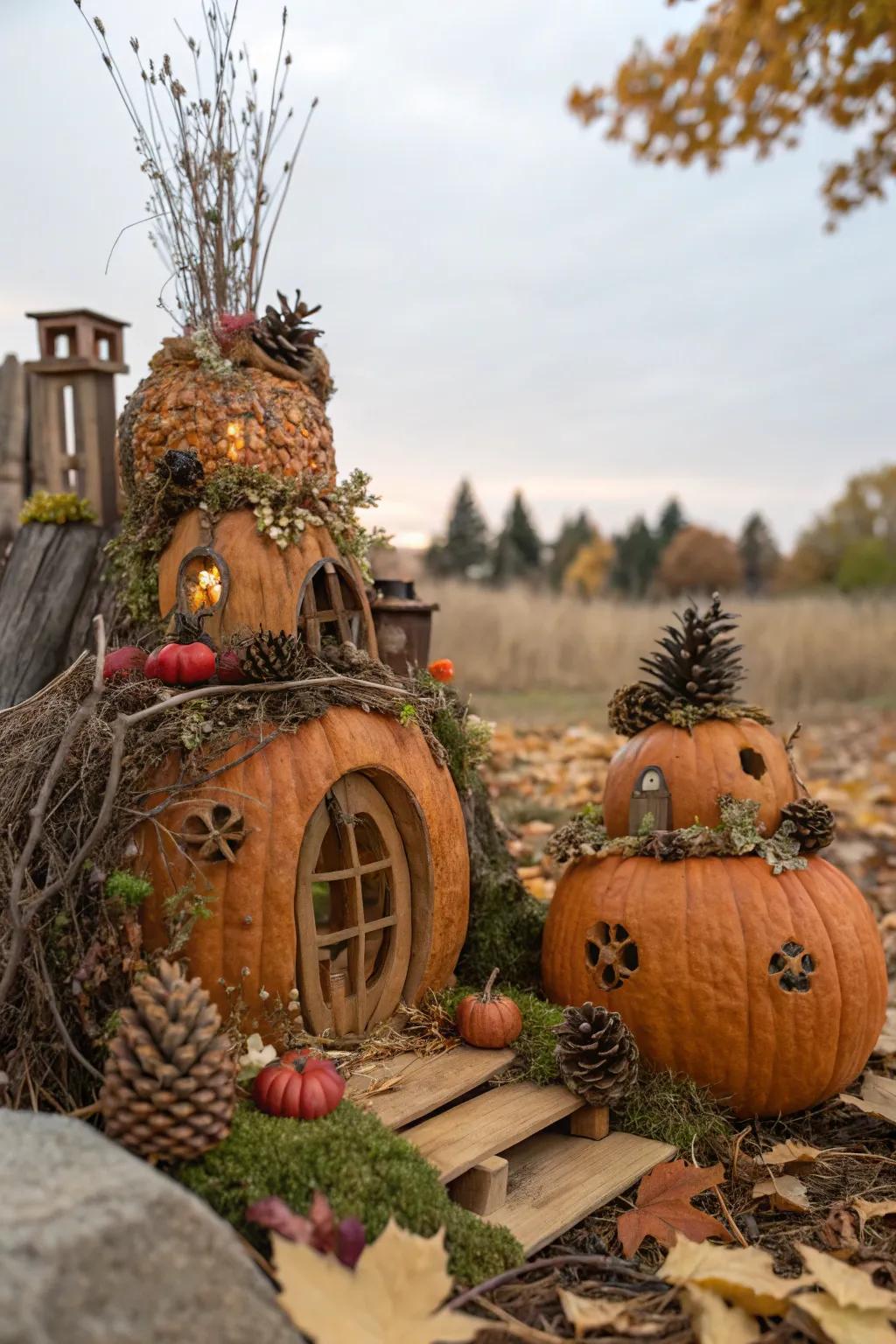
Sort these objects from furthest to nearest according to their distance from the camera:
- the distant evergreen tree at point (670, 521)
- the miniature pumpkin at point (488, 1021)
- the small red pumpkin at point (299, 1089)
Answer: the distant evergreen tree at point (670, 521), the miniature pumpkin at point (488, 1021), the small red pumpkin at point (299, 1089)

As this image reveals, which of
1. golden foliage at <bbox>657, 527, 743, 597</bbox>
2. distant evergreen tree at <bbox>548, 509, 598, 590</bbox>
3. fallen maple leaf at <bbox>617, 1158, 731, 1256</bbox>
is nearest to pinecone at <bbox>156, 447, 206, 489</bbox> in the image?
fallen maple leaf at <bbox>617, 1158, 731, 1256</bbox>

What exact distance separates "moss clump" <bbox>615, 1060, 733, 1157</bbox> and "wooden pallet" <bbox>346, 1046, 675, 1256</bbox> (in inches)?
2.2

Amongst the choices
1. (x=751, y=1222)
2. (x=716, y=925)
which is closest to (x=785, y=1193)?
(x=751, y=1222)

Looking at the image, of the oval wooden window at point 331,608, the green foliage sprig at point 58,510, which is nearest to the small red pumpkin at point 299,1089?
the oval wooden window at point 331,608

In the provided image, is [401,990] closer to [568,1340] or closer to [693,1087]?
[693,1087]

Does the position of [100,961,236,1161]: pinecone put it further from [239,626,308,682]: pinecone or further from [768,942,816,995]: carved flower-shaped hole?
[768,942,816,995]: carved flower-shaped hole

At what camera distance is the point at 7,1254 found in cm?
157

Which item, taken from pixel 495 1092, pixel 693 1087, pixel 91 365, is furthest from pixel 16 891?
pixel 91 365

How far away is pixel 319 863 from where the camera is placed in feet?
11.1

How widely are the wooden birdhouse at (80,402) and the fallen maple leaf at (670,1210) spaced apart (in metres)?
3.28

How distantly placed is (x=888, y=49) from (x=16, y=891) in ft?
23.0

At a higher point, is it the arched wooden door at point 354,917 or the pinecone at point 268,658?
the pinecone at point 268,658

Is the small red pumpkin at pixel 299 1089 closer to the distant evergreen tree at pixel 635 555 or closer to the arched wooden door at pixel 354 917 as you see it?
the arched wooden door at pixel 354 917

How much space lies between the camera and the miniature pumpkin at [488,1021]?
3.07 meters
